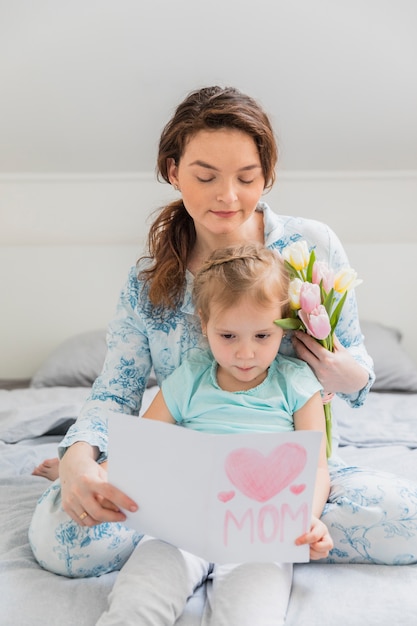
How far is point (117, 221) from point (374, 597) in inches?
90.1

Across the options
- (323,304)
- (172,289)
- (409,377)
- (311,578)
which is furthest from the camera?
(409,377)

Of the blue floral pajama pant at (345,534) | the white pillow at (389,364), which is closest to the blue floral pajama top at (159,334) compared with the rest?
the blue floral pajama pant at (345,534)

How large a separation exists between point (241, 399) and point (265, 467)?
0.94ft

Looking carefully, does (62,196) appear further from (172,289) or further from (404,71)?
(172,289)

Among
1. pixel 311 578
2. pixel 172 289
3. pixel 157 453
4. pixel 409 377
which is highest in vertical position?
pixel 172 289

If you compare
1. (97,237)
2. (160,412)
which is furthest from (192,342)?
(97,237)

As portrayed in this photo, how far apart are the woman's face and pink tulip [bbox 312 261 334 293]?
0.19m

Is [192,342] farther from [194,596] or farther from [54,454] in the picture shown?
[54,454]

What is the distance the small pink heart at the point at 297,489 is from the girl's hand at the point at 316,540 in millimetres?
72

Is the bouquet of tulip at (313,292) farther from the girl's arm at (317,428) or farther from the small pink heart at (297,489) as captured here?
the small pink heart at (297,489)

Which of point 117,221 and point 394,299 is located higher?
point 117,221

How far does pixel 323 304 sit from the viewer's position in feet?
4.84

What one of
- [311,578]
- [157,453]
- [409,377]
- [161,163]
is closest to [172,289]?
[161,163]

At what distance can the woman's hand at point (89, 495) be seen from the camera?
1.30 metres
